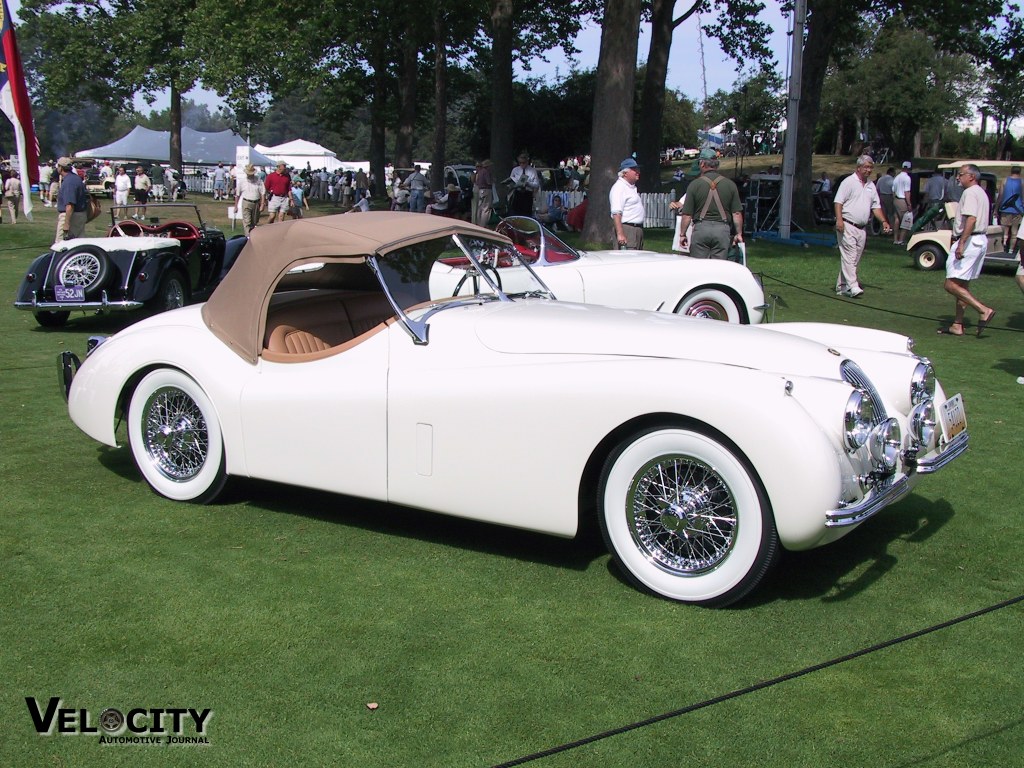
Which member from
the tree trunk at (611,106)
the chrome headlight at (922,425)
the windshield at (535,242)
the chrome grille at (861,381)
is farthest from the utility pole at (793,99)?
the chrome grille at (861,381)

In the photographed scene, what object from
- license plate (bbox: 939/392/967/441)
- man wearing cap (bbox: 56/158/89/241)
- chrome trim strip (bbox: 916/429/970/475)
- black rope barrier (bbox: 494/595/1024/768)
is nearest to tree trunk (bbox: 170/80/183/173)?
man wearing cap (bbox: 56/158/89/241)

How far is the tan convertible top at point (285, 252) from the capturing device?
5219 millimetres

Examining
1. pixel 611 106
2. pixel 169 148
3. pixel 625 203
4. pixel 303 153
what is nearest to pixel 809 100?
pixel 611 106

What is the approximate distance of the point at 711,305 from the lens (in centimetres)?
952

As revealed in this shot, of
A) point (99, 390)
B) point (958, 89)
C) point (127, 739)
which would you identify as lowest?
point (127, 739)

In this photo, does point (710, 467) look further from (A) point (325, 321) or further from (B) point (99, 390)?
(B) point (99, 390)

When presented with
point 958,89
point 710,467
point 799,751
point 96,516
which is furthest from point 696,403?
point 958,89

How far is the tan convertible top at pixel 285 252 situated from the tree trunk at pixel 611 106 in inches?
495

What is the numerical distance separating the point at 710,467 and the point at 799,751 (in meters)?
1.23

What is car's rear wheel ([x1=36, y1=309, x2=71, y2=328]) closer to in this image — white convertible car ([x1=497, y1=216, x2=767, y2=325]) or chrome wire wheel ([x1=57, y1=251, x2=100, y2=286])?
chrome wire wheel ([x1=57, y1=251, x2=100, y2=286])

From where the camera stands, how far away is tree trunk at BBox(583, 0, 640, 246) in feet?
57.0

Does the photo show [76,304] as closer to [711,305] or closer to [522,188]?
[711,305]

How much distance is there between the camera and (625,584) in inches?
177

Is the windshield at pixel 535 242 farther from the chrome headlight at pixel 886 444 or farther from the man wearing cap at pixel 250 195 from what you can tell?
the man wearing cap at pixel 250 195
